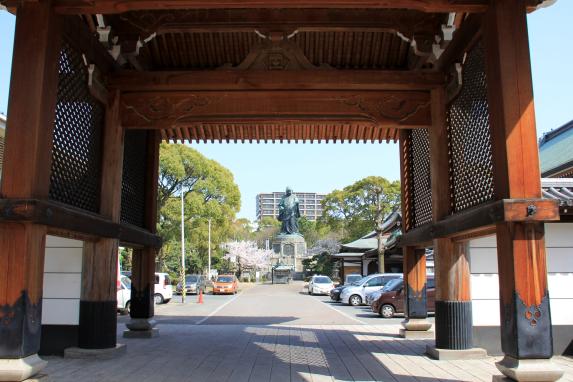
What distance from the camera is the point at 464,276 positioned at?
7500mm

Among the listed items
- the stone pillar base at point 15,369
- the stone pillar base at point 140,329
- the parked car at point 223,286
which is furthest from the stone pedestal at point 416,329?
the parked car at point 223,286

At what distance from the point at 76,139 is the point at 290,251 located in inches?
2151

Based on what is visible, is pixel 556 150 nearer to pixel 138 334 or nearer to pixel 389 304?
pixel 389 304

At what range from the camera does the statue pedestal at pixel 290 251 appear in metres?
60.0

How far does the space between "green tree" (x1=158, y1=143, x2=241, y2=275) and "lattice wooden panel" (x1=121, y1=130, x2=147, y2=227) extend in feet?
72.8

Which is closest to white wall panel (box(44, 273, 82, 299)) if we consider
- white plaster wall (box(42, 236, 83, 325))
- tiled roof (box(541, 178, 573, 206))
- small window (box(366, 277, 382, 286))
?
white plaster wall (box(42, 236, 83, 325))

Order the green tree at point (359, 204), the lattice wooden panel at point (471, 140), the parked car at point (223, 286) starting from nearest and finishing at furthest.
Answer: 1. the lattice wooden panel at point (471, 140)
2. the parked car at point (223, 286)
3. the green tree at point (359, 204)

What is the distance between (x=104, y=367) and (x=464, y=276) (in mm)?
5376

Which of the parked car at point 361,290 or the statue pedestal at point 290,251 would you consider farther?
the statue pedestal at point 290,251

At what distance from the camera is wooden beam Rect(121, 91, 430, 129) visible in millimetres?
7930

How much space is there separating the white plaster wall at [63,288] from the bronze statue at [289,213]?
51076mm

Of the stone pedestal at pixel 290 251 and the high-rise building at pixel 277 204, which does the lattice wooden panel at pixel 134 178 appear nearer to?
the stone pedestal at pixel 290 251

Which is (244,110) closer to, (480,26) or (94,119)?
(94,119)

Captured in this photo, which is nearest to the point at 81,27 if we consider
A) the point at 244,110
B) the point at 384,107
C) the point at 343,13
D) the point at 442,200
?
the point at 244,110
